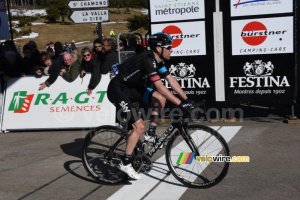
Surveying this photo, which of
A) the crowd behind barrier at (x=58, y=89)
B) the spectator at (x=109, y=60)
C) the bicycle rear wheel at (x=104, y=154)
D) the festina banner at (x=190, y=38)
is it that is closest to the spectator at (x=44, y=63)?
the crowd behind barrier at (x=58, y=89)

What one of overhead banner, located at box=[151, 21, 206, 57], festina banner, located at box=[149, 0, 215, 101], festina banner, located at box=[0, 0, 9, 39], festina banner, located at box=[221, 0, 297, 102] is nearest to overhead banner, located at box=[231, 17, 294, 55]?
festina banner, located at box=[221, 0, 297, 102]

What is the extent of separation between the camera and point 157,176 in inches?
230

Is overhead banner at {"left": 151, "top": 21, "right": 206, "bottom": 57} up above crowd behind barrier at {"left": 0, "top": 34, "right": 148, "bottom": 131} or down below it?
above

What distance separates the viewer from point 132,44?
10.8 m

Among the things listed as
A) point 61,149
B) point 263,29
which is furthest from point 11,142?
point 263,29

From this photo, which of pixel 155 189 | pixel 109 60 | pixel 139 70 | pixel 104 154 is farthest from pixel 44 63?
pixel 155 189

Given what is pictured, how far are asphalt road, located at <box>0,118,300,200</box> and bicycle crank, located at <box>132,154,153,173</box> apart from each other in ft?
0.77

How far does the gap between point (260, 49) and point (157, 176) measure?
459 centimetres

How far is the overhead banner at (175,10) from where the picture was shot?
30.8 feet

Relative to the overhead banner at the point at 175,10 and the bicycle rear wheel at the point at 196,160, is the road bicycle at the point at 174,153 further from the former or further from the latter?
the overhead banner at the point at 175,10

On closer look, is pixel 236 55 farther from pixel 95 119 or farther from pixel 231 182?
pixel 231 182

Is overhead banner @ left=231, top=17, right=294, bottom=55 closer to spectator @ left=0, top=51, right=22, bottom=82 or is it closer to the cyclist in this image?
the cyclist

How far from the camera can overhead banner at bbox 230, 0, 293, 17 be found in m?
8.69

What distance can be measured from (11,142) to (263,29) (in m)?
6.16
